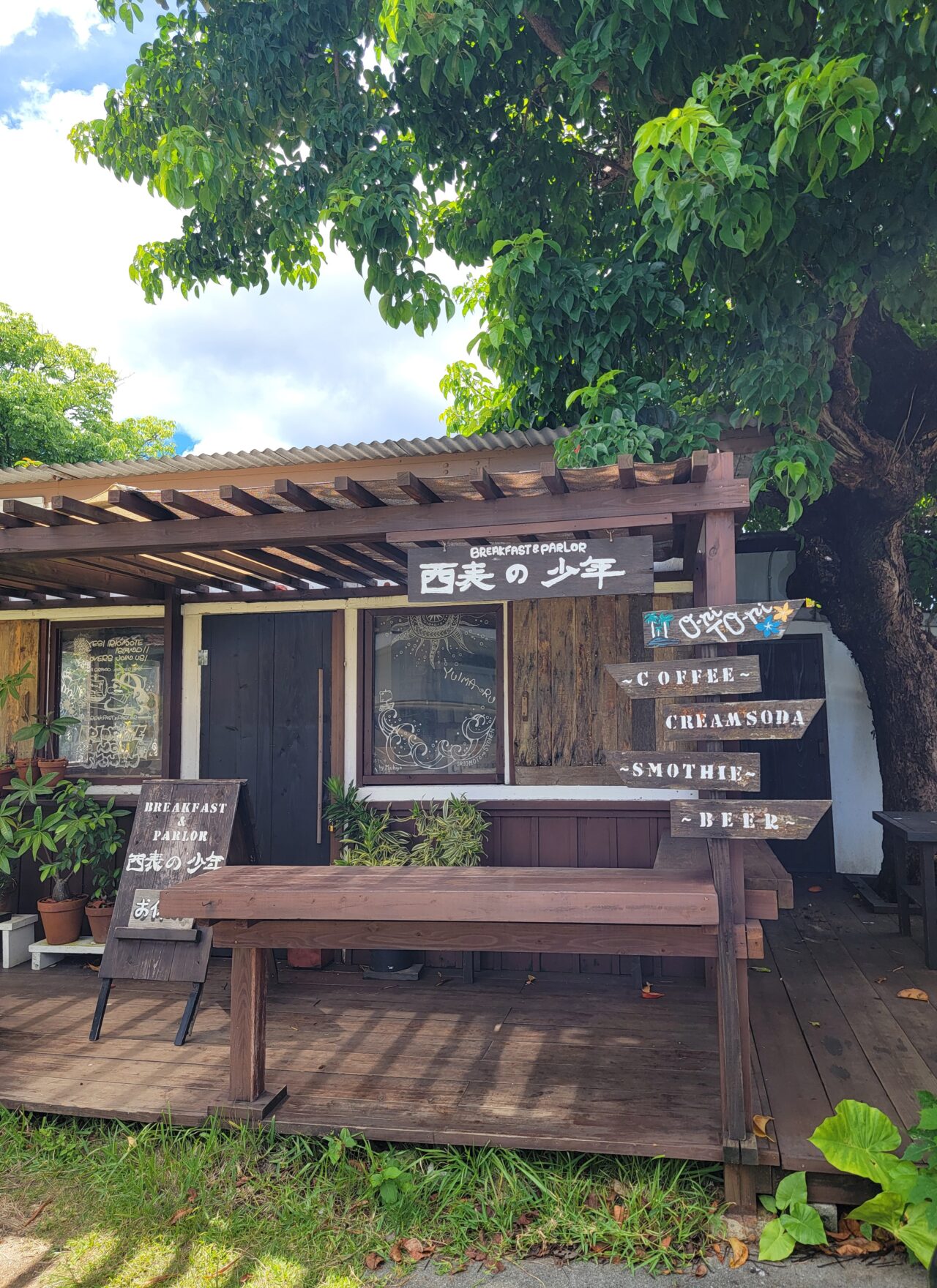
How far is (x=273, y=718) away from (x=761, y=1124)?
362 cm

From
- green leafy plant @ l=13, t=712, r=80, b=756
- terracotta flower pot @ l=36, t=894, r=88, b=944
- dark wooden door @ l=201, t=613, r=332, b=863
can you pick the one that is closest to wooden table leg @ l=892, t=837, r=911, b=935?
dark wooden door @ l=201, t=613, r=332, b=863

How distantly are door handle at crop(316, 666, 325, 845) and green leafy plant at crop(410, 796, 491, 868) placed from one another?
668 mm

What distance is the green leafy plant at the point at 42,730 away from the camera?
A: 5180 millimetres

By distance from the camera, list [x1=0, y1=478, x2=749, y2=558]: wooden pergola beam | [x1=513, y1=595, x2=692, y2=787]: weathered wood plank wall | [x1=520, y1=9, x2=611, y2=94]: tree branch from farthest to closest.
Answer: [x1=513, y1=595, x2=692, y2=787]: weathered wood plank wall → [x1=520, y1=9, x2=611, y2=94]: tree branch → [x1=0, y1=478, x2=749, y2=558]: wooden pergola beam

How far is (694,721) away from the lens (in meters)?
2.85

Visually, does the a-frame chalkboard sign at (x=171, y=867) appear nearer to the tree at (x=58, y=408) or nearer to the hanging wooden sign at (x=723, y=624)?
the hanging wooden sign at (x=723, y=624)

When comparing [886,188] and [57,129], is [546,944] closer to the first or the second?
[886,188]

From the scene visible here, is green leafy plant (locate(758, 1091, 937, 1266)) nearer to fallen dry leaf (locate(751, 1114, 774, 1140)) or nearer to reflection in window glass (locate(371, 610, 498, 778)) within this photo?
fallen dry leaf (locate(751, 1114, 774, 1140))

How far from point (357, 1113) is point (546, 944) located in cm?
98

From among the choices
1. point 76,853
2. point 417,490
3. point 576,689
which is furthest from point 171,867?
point 417,490

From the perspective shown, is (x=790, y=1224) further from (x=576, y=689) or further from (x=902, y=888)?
(x=902, y=888)

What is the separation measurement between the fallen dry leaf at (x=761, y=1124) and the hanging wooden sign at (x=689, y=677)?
1.50 m

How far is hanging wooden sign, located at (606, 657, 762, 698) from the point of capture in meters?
2.76

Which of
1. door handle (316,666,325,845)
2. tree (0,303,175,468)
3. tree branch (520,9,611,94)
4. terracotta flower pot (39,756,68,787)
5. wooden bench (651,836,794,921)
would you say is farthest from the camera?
tree (0,303,175,468)
